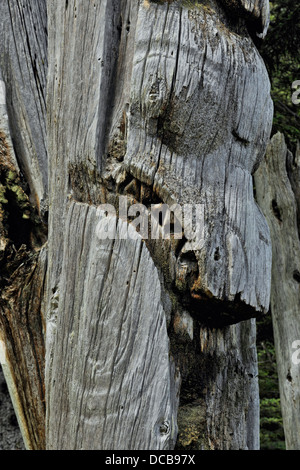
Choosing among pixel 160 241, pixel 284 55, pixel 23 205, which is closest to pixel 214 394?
pixel 160 241

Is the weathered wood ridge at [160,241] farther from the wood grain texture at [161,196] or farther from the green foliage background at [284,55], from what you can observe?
the green foliage background at [284,55]

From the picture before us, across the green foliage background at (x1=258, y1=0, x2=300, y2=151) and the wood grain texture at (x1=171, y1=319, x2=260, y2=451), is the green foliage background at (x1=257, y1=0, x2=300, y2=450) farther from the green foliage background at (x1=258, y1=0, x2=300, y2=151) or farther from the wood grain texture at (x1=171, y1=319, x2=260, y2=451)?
the wood grain texture at (x1=171, y1=319, x2=260, y2=451)

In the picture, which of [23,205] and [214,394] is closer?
[214,394]

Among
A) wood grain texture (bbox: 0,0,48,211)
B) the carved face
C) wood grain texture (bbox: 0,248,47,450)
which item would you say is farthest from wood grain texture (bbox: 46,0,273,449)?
wood grain texture (bbox: 0,0,48,211)

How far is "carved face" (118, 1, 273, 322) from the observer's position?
1.76 metres

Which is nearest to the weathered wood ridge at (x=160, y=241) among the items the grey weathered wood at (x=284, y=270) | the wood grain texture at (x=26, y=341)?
the wood grain texture at (x=26, y=341)

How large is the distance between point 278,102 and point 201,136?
15.5 feet

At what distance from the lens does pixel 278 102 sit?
6184 mm

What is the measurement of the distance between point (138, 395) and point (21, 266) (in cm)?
101

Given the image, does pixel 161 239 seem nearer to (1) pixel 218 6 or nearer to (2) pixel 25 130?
(1) pixel 218 6

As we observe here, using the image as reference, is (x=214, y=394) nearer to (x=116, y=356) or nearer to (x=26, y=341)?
(x=116, y=356)

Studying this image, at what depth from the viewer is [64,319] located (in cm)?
188

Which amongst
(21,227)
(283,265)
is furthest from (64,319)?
(283,265)

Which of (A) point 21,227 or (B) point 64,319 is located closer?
(B) point 64,319
